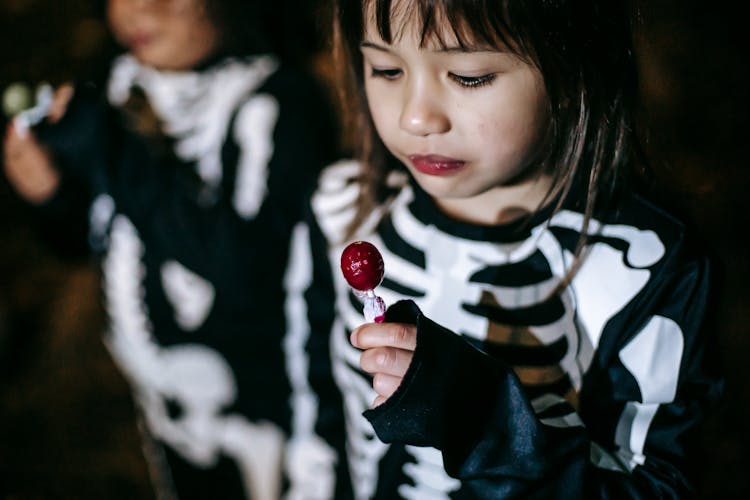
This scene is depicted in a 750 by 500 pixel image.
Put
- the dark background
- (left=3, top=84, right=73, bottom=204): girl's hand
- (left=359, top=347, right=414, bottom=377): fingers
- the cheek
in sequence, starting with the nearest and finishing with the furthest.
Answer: (left=359, top=347, right=414, bottom=377): fingers, the cheek, (left=3, top=84, right=73, bottom=204): girl's hand, the dark background

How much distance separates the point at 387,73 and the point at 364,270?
20 cm

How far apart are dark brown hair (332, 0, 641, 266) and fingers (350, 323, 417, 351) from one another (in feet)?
0.68

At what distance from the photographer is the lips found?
0.54 metres

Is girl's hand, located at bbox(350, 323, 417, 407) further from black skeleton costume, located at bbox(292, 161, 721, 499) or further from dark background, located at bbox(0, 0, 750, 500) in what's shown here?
dark background, located at bbox(0, 0, 750, 500)

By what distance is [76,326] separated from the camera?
1616 millimetres

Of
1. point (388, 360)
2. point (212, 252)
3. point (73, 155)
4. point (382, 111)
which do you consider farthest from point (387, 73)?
point (73, 155)

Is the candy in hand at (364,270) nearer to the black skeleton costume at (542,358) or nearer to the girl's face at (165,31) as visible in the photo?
the black skeleton costume at (542,358)

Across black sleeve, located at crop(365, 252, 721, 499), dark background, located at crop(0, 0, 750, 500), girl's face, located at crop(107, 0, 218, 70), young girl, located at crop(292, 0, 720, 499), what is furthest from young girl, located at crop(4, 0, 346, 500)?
dark background, located at crop(0, 0, 750, 500)

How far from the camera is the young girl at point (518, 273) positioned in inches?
18.4

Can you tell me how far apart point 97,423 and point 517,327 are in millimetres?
1245

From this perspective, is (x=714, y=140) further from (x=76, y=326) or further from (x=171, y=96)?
(x=76, y=326)

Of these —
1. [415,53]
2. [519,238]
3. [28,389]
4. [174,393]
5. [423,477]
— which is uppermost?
[415,53]

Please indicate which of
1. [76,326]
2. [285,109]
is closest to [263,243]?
[285,109]

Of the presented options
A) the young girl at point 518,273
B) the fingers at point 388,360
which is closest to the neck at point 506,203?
the young girl at point 518,273
